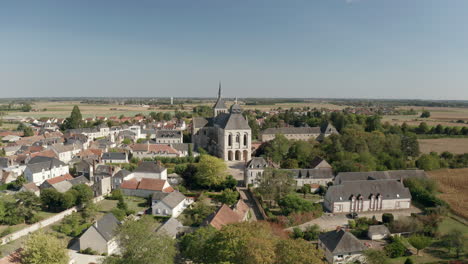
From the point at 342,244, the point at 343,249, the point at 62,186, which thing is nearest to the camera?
the point at 343,249

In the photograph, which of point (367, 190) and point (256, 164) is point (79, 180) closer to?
point (256, 164)

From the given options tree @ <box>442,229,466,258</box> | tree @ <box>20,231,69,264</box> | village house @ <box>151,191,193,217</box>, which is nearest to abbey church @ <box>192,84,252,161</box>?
village house @ <box>151,191,193,217</box>

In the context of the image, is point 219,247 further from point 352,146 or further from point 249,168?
point 352,146

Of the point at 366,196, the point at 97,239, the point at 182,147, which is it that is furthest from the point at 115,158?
the point at 366,196

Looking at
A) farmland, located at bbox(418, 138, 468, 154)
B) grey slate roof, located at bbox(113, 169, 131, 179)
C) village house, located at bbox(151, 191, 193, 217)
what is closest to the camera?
village house, located at bbox(151, 191, 193, 217)

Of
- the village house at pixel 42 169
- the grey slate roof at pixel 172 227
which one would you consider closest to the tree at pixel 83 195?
the village house at pixel 42 169

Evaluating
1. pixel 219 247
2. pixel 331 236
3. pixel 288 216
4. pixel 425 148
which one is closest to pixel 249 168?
pixel 288 216

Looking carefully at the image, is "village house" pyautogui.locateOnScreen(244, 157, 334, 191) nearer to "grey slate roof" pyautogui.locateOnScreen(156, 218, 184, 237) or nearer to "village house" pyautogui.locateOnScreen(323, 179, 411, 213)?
"village house" pyautogui.locateOnScreen(323, 179, 411, 213)
